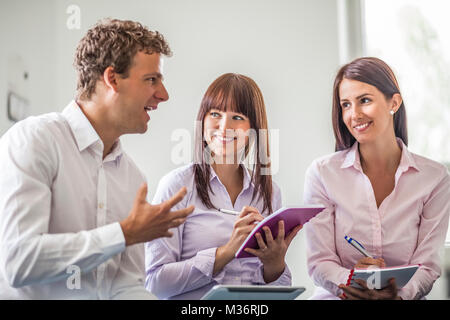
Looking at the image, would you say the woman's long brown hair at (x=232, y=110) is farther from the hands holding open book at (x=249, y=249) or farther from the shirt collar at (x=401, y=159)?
the shirt collar at (x=401, y=159)

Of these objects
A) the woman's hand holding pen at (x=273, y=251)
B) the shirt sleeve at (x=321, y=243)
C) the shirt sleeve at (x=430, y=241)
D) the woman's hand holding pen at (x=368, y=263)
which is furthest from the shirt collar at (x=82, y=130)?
the shirt sleeve at (x=430, y=241)

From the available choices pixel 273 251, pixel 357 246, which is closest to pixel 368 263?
pixel 357 246

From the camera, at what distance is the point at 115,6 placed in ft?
7.48

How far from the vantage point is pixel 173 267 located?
175 cm

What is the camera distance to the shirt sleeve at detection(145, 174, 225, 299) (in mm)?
1742

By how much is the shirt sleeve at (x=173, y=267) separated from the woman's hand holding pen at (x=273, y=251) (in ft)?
0.55

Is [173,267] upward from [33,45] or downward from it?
downward

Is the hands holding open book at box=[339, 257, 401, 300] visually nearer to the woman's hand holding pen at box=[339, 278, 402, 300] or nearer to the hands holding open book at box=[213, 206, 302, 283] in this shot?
the woman's hand holding pen at box=[339, 278, 402, 300]

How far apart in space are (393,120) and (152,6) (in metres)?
1.19

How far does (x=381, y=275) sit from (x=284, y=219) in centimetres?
34

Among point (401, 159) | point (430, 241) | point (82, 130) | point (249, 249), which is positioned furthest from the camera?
point (401, 159)

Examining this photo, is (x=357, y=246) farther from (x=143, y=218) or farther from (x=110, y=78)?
(x=110, y=78)

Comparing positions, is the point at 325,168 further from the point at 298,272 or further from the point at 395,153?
the point at 298,272

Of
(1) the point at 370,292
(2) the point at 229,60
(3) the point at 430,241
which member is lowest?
(1) the point at 370,292
